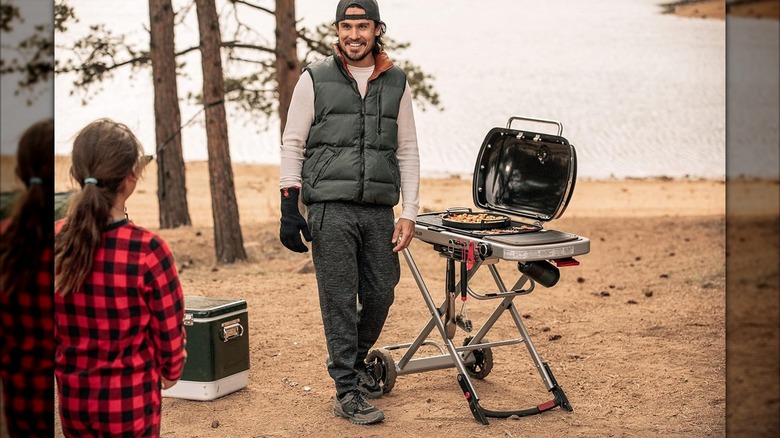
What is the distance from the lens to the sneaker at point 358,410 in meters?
5.71

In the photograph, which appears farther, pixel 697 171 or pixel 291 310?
pixel 697 171

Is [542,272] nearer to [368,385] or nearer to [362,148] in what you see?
[362,148]

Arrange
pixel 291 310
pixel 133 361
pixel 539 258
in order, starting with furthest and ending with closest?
pixel 291 310, pixel 539 258, pixel 133 361

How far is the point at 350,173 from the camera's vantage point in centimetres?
545

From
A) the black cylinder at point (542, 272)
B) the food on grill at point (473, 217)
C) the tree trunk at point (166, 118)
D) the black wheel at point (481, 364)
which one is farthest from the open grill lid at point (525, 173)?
the tree trunk at point (166, 118)

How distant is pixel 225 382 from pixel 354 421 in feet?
3.06

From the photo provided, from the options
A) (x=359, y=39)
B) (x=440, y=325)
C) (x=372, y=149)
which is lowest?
(x=440, y=325)

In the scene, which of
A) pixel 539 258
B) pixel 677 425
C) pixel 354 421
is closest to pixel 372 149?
pixel 539 258

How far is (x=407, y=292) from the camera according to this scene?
30.2ft

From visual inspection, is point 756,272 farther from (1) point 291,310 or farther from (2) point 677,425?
(1) point 291,310

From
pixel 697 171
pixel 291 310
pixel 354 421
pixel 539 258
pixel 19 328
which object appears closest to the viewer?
pixel 19 328

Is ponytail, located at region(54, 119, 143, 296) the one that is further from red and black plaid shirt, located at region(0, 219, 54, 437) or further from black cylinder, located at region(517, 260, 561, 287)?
black cylinder, located at region(517, 260, 561, 287)

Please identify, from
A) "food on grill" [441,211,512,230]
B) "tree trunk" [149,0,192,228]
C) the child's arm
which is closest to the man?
"food on grill" [441,211,512,230]

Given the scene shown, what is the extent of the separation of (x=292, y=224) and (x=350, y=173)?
1.27ft
